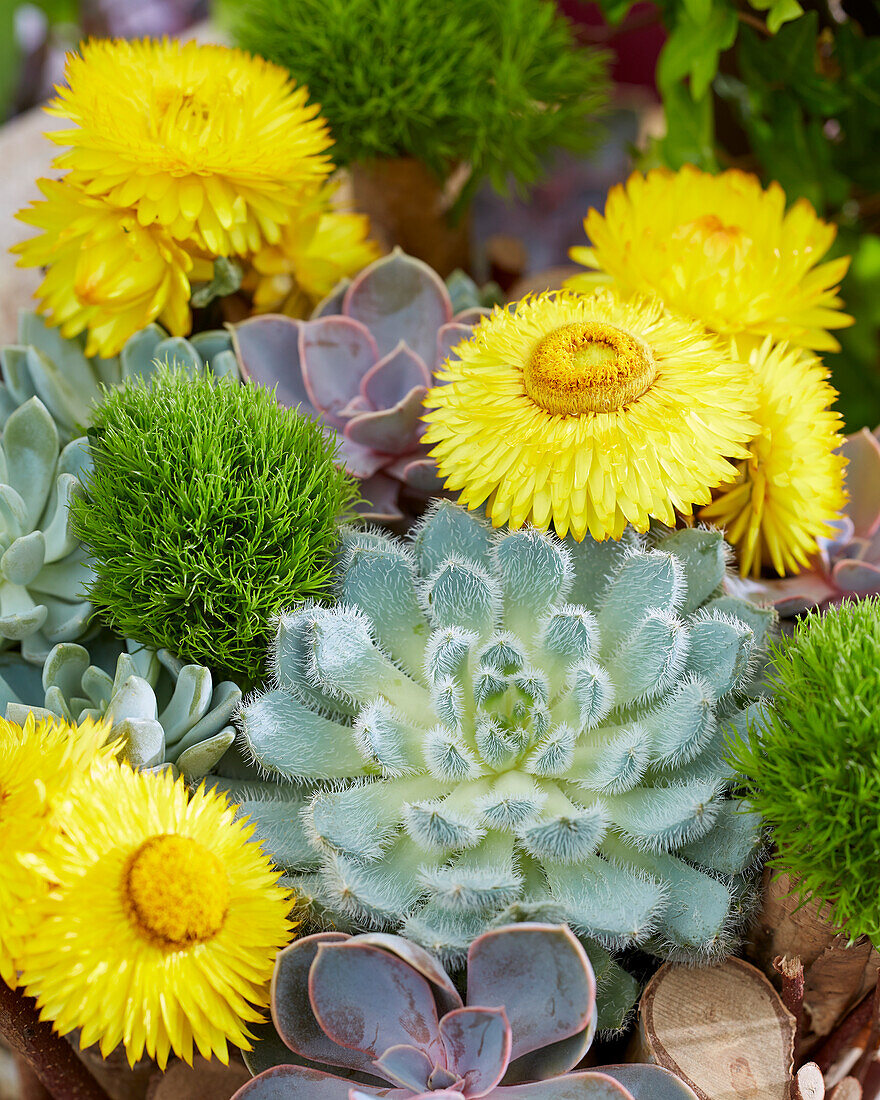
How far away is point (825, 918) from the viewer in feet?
1.48

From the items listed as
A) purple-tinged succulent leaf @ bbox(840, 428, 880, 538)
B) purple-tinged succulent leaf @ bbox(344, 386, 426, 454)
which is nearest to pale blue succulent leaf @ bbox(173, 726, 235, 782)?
purple-tinged succulent leaf @ bbox(344, 386, 426, 454)

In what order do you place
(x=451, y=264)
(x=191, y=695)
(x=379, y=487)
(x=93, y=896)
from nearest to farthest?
1. (x=93, y=896)
2. (x=191, y=695)
3. (x=379, y=487)
4. (x=451, y=264)

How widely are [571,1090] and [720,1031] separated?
3.7 inches

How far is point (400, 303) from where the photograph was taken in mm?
671

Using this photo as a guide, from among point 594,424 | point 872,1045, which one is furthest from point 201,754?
point 872,1045

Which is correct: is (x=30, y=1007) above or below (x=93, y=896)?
below

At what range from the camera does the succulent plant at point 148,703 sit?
46cm

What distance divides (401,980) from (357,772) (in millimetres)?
114

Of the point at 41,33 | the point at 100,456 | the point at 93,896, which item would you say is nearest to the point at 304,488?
the point at 100,456

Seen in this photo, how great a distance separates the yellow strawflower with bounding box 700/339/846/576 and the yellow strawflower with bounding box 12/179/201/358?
1.17 ft

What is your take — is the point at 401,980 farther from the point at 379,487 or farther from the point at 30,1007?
the point at 379,487

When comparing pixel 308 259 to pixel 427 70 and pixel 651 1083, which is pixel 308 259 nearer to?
pixel 427 70

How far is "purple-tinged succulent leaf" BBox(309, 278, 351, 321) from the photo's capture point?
675mm

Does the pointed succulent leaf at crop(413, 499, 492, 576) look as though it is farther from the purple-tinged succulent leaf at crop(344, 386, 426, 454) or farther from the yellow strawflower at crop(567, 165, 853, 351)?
the yellow strawflower at crop(567, 165, 853, 351)
